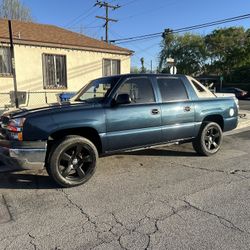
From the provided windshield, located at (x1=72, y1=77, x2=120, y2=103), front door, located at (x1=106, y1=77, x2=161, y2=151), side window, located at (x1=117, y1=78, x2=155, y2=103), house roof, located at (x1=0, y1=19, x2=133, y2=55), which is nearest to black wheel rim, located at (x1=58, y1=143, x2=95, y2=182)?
front door, located at (x1=106, y1=77, x2=161, y2=151)

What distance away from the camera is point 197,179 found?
522cm

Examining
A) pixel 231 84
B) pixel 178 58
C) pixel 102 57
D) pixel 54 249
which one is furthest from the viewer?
pixel 178 58

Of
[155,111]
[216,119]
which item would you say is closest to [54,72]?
[216,119]

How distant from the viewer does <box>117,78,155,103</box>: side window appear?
5582mm

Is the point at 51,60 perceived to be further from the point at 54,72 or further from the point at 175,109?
the point at 175,109

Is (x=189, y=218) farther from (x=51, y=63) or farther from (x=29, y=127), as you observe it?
(x=51, y=63)

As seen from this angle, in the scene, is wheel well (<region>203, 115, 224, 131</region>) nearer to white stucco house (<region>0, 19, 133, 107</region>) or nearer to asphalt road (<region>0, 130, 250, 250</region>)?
asphalt road (<region>0, 130, 250, 250</region>)

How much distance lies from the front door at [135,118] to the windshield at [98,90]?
0.77 feet

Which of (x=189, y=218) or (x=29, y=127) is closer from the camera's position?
(x=189, y=218)

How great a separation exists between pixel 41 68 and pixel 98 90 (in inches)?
427

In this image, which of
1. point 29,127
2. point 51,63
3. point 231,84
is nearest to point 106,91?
point 29,127

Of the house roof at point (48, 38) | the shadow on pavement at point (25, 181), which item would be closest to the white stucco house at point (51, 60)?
the house roof at point (48, 38)

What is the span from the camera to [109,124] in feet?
17.0

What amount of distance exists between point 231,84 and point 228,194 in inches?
1737
